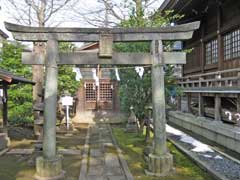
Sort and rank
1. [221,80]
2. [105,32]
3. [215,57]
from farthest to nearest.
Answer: [215,57], [221,80], [105,32]

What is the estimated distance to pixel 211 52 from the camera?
16.7 m

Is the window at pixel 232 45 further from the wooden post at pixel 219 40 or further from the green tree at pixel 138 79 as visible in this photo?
the green tree at pixel 138 79

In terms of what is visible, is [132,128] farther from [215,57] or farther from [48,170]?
[48,170]

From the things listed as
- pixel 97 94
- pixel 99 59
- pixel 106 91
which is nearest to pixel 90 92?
pixel 97 94

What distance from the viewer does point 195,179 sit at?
7.57m

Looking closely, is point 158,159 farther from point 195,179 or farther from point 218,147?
point 218,147

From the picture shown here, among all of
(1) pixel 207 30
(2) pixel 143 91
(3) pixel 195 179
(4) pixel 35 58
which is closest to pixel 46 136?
(4) pixel 35 58

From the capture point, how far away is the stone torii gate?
8125 millimetres

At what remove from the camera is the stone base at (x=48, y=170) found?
7871mm

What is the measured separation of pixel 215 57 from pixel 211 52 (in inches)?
24.2

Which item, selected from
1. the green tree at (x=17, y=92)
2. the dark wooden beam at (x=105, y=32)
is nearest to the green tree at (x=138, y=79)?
the dark wooden beam at (x=105, y=32)

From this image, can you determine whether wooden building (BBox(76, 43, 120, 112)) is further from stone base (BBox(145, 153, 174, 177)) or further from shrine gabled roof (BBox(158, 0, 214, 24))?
stone base (BBox(145, 153, 174, 177))

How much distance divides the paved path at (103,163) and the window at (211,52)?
6.73 metres

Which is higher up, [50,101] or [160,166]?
[50,101]
